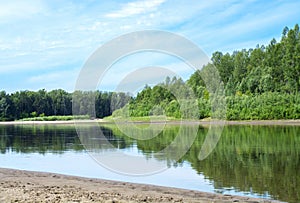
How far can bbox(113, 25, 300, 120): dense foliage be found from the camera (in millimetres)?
74750

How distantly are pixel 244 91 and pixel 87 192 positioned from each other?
80.8m

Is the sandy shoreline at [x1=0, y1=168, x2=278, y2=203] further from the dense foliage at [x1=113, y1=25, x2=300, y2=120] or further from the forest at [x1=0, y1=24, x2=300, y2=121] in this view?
the dense foliage at [x1=113, y1=25, x2=300, y2=120]

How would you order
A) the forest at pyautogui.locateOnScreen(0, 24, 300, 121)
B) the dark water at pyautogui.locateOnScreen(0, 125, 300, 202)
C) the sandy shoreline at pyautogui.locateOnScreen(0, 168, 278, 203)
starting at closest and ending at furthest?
the sandy shoreline at pyautogui.locateOnScreen(0, 168, 278, 203) < the dark water at pyautogui.locateOnScreen(0, 125, 300, 202) < the forest at pyautogui.locateOnScreen(0, 24, 300, 121)

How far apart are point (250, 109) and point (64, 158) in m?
57.2

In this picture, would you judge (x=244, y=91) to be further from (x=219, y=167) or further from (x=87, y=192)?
(x=87, y=192)

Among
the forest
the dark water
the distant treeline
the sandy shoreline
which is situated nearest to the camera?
the sandy shoreline

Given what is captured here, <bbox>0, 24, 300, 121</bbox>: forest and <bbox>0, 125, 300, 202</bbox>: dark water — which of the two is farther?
<bbox>0, 24, 300, 121</bbox>: forest

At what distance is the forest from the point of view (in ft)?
243

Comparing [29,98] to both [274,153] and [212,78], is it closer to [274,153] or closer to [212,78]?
[212,78]

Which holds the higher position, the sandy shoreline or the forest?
the forest

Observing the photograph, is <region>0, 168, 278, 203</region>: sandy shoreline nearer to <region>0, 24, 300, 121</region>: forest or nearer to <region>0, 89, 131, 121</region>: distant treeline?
<region>0, 24, 300, 121</region>: forest

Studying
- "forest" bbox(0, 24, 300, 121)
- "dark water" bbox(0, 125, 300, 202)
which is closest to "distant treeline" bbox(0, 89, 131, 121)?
"forest" bbox(0, 24, 300, 121)

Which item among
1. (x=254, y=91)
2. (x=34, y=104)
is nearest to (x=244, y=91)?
(x=254, y=91)

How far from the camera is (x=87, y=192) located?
46.0 feet
